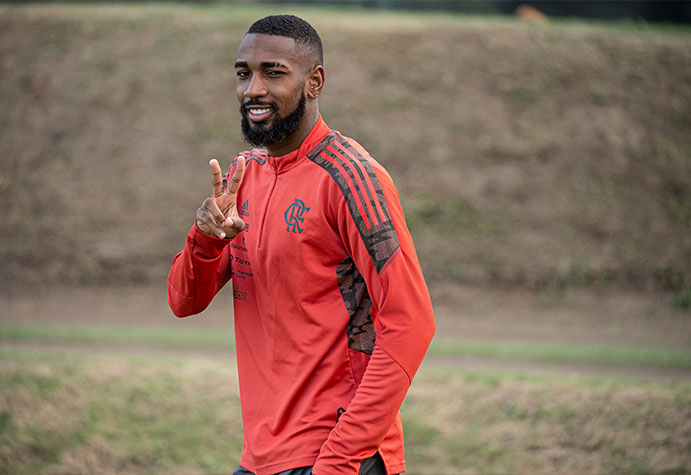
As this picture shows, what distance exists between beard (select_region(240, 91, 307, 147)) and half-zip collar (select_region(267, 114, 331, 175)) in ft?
0.22

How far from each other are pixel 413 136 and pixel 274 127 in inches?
505

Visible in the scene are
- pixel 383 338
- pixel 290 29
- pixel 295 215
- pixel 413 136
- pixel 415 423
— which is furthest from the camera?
pixel 413 136

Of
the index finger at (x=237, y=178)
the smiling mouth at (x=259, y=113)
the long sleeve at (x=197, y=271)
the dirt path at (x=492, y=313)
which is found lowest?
the dirt path at (x=492, y=313)

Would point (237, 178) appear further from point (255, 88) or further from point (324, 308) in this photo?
point (324, 308)

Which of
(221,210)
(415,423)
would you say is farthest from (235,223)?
(415,423)

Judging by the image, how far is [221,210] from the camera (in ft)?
8.82

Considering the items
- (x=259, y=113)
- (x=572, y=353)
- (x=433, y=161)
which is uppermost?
(x=259, y=113)

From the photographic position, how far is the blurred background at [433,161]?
12281 mm

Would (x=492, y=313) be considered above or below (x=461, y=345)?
below

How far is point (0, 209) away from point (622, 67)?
43.9ft

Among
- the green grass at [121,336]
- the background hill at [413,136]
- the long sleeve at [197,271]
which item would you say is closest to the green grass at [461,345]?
the green grass at [121,336]

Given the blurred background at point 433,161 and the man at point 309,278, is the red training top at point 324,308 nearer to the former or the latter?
the man at point 309,278

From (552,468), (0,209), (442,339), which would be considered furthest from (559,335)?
(0,209)

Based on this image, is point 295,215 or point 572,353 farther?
point 572,353
